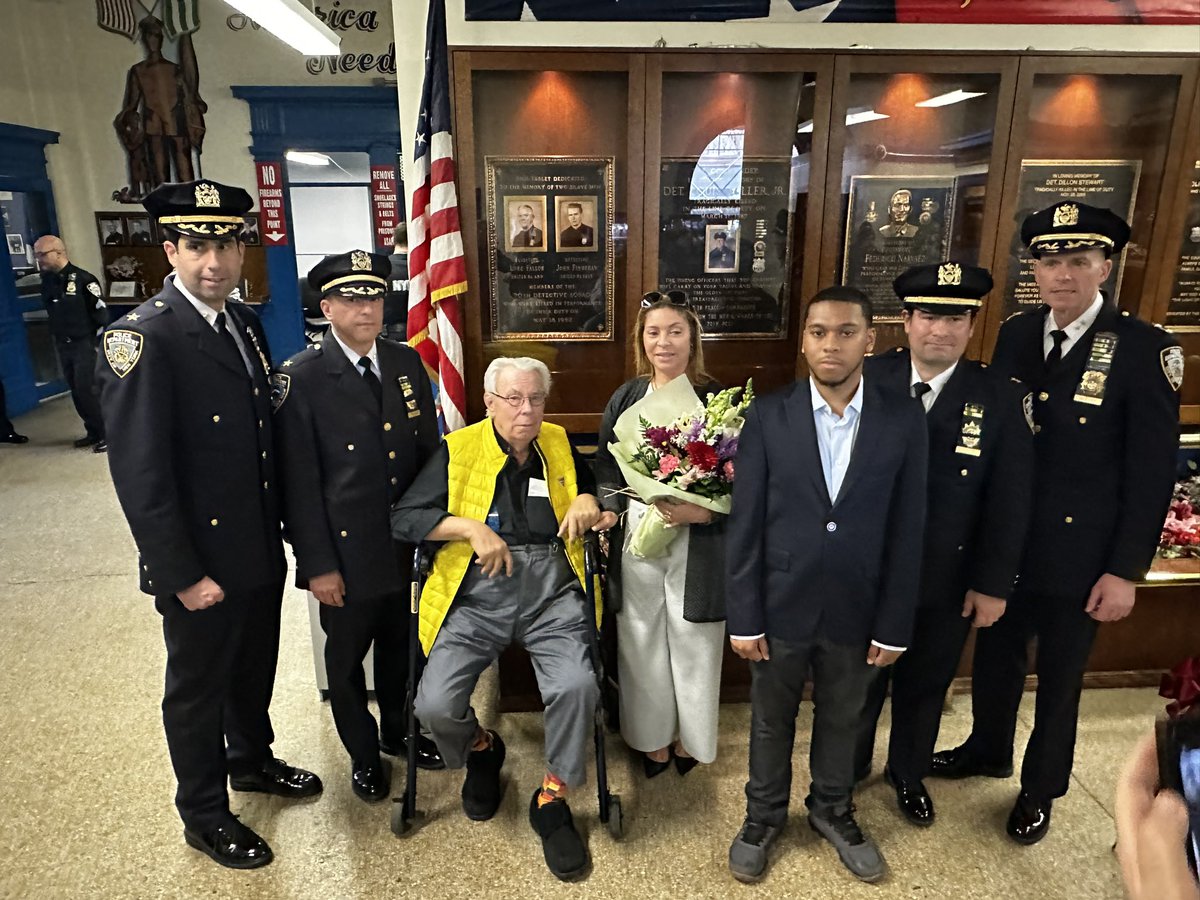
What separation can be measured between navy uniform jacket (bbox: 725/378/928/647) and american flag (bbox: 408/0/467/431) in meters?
1.57

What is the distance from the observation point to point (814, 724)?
226cm

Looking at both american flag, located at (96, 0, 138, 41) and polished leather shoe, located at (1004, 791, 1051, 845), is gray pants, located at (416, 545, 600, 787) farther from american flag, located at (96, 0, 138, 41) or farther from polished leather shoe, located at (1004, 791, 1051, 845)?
american flag, located at (96, 0, 138, 41)

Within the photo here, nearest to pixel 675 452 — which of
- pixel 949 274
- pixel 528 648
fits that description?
pixel 528 648

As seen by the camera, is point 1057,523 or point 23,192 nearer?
point 1057,523

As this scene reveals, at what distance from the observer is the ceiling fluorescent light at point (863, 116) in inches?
128

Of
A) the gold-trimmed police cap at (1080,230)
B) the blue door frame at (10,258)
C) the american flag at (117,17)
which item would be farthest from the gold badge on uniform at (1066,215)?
the american flag at (117,17)

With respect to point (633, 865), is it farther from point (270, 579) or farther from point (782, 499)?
point (270, 579)

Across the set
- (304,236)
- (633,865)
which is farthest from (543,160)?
(304,236)

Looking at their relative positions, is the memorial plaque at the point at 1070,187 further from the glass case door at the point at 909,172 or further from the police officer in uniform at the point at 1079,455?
the police officer in uniform at the point at 1079,455

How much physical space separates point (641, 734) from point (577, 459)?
1001 millimetres

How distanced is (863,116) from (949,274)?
59.6 inches

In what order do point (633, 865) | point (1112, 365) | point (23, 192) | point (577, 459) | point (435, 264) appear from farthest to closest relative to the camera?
1. point (23, 192)
2. point (435, 264)
3. point (577, 459)
4. point (633, 865)
5. point (1112, 365)

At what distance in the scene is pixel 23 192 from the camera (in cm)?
815

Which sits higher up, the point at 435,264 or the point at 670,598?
the point at 435,264
